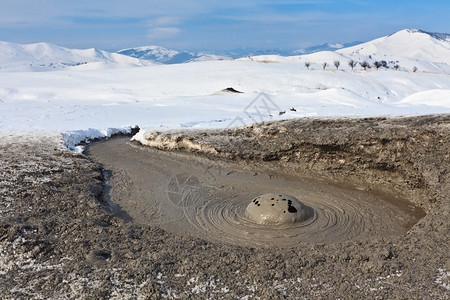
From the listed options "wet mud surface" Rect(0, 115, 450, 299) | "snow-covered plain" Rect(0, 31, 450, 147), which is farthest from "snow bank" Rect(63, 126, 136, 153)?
"wet mud surface" Rect(0, 115, 450, 299)

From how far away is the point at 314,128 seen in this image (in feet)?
34.9

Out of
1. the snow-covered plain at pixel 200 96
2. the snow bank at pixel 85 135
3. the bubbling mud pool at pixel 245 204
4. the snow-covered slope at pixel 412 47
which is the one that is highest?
the snow-covered slope at pixel 412 47

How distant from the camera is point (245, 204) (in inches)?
311

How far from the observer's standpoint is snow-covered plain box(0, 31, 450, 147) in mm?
16094

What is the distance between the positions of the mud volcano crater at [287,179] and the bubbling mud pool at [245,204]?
22 millimetres

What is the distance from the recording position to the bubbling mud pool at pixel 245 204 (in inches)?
264

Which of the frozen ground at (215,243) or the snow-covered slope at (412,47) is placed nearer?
the frozen ground at (215,243)

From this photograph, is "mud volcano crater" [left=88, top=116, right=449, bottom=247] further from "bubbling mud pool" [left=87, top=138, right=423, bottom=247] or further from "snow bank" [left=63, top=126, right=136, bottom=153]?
"snow bank" [left=63, top=126, right=136, bottom=153]

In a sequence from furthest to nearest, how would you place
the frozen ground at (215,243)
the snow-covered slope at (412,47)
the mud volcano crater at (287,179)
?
the snow-covered slope at (412,47)
the mud volcano crater at (287,179)
the frozen ground at (215,243)

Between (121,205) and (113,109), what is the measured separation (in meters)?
14.3

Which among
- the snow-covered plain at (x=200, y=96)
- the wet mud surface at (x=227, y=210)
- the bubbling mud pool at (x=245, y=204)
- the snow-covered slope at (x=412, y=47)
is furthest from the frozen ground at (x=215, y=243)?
the snow-covered slope at (x=412, y=47)

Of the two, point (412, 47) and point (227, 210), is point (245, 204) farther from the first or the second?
point (412, 47)

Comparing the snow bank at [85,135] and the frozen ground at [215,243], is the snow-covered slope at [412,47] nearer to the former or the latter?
the snow bank at [85,135]

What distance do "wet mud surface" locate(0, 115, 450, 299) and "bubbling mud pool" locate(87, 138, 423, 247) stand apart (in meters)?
0.07
